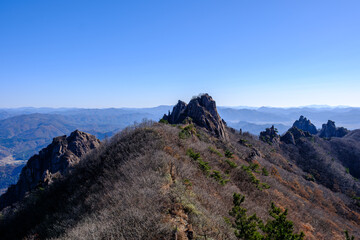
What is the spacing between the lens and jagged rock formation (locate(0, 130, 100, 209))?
157 feet

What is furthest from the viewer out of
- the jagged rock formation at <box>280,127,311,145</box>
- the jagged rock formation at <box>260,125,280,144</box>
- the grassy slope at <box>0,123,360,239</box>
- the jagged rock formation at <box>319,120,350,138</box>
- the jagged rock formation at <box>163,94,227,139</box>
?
the jagged rock formation at <box>319,120,350,138</box>

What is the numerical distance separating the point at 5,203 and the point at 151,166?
5890cm

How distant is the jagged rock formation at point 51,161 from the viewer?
157ft

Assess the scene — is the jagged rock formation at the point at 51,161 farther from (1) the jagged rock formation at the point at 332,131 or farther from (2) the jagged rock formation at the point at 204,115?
(1) the jagged rock formation at the point at 332,131

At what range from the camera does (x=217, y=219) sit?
9.20m

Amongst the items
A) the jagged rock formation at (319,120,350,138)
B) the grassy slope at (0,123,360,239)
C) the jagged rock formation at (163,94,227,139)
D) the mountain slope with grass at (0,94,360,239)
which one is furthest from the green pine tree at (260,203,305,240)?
the jagged rock formation at (319,120,350,138)

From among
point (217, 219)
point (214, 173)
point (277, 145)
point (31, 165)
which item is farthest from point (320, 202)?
point (31, 165)

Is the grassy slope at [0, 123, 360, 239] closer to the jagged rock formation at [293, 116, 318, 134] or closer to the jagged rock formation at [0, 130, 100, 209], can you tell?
the jagged rock formation at [0, 130, 100, 209]

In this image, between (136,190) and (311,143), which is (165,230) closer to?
(136,190)

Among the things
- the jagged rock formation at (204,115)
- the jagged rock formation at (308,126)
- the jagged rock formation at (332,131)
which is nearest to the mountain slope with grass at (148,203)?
the jagged rock formation at (204,115)

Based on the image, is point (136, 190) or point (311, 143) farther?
point (311, 143)

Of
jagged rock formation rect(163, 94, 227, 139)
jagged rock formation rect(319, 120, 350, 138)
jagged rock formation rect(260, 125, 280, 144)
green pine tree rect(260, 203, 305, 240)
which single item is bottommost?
jagged rock formation rect(319, 120, 350, 138)

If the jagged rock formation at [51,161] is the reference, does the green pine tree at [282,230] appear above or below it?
above

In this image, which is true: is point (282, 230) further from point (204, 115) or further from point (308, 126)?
point (308, 126)
